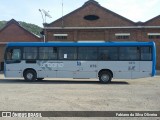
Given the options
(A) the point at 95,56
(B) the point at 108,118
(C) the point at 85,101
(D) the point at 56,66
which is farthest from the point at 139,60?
(B) the point at 108,118

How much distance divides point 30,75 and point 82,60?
3867 mm

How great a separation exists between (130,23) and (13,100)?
27626 millimetres

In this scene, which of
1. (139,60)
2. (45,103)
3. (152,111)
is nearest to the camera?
(152,111)

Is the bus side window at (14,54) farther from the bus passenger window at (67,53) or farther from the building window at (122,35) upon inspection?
the building window at (122,35)

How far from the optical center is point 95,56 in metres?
20.8

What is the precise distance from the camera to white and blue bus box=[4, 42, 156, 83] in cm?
2028

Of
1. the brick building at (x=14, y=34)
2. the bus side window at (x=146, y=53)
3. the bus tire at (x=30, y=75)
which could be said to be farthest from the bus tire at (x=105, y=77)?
the brick building at (x=14, y=34)

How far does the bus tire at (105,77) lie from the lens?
20661 millimetres

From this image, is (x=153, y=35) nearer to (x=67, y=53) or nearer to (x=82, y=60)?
(x=82, y=60)

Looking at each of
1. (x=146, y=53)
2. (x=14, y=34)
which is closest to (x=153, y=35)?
(x=146, y=53)

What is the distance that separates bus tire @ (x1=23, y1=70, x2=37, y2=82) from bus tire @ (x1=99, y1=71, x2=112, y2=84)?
4675 mm

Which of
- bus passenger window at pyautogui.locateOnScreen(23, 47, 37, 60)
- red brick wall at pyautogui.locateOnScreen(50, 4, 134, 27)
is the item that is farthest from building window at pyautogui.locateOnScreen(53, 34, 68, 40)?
bus passenger window at pyautogui.locateOnScreen(23, 47, 37, 60)

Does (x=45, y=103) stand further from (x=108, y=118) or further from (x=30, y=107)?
(x=108, y=118)

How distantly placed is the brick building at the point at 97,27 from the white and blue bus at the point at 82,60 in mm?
16835
